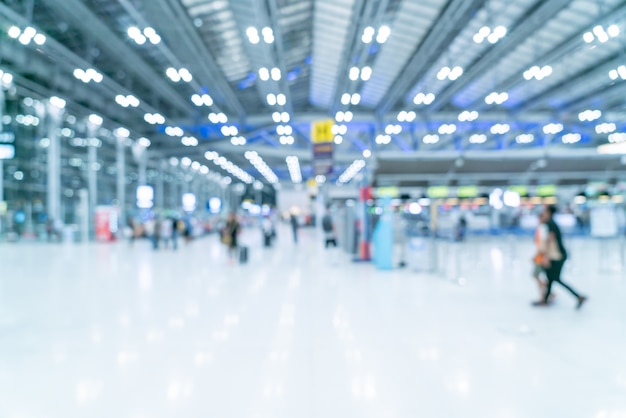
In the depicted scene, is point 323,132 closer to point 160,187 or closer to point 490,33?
point 490,33

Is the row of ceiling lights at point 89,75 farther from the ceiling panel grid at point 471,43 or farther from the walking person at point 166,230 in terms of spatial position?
the ceiling panel grid at point 471,43

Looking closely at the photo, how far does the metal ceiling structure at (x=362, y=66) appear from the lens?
475 inches

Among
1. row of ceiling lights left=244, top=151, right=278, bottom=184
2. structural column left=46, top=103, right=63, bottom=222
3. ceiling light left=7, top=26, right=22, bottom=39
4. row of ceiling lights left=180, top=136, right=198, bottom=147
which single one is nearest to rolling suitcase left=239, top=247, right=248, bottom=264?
ceiling light left=7, top=26, right=22, bottom=39

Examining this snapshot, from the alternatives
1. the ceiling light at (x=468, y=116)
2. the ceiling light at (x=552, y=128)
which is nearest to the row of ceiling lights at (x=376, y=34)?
the ceiling light at (x=468, y=116)

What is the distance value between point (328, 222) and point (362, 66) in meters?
5.62

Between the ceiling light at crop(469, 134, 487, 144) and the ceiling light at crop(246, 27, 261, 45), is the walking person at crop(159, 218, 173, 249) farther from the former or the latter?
the ceiling light at crop(469, 134, 487, 144)

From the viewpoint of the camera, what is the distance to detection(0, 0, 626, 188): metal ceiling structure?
12070 millimetres

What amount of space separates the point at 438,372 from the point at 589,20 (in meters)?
12.7

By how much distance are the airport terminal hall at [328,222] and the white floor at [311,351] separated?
3cm

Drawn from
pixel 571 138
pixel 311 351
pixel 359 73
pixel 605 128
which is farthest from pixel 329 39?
pixel 571 138

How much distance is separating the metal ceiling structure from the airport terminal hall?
0.11m

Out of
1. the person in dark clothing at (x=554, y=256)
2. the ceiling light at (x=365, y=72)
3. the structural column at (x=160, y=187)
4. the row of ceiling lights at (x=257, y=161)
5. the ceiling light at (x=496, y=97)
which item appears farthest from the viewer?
the structural column at (x=160, y=187)

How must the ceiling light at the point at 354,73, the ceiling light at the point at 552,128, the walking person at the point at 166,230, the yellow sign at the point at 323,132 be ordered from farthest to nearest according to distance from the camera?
1. the ceiling light at the point at 552,128
2. the walking person at the point at 166,230
3. the yellow sign at the point at 323,132
4. the ceiling light at the point at 354,73

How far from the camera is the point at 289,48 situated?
1612 cm
